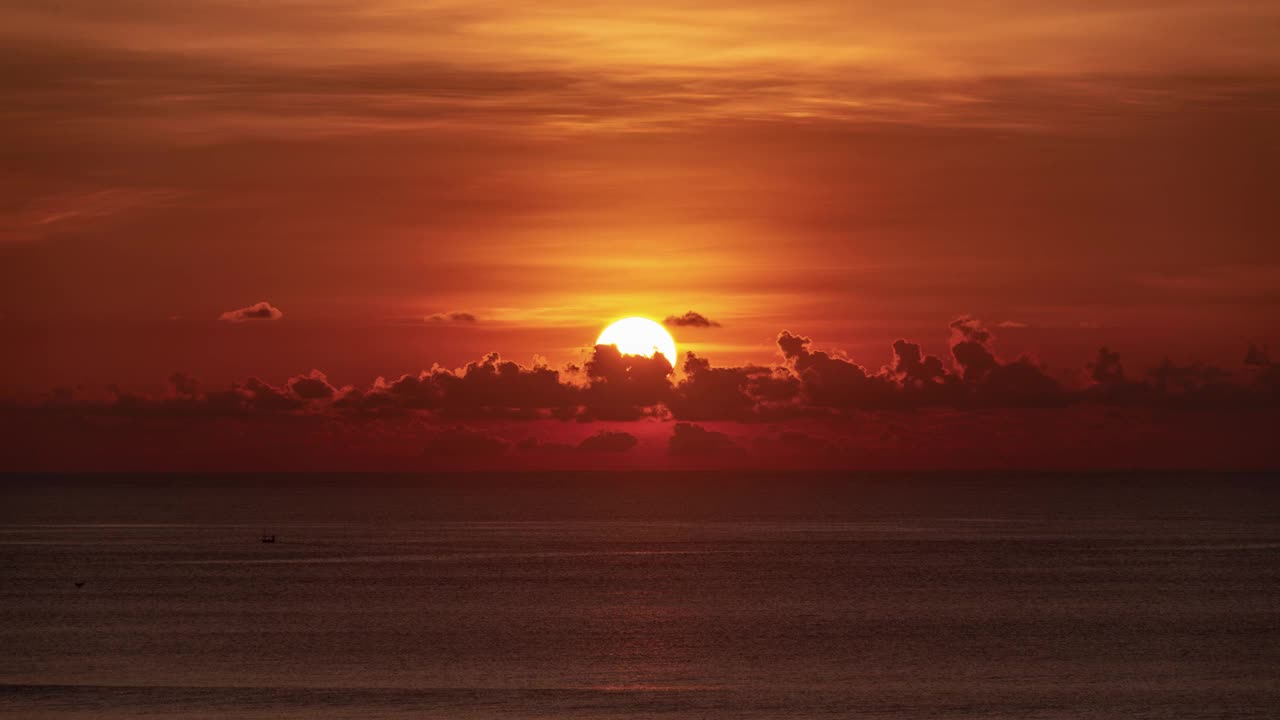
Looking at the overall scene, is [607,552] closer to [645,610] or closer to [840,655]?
[645,610]

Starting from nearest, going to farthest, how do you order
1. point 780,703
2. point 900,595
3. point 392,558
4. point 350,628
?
point 780,703
point 350,628
point 900,595
point 392,558

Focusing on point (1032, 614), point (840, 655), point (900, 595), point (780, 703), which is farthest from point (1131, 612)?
point (780, 703)

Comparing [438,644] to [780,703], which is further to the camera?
[438,644]

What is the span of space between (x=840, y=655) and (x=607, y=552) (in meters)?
81.0

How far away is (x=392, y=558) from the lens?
152125 millimetres

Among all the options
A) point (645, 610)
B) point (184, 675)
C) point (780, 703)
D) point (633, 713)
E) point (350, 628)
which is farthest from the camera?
point (645, 610)

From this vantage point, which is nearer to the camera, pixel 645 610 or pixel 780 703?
pixel 780 703

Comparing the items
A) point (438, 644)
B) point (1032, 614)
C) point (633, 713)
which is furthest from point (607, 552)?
point (633, 713)

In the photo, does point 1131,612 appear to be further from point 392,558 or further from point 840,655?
point 392,558

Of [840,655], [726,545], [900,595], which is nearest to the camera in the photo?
[840,655]

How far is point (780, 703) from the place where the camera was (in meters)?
65.7

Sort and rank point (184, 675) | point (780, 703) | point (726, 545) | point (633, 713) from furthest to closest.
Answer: point (726, 545), point (184, 675), point (780, 703), point (633, 713)

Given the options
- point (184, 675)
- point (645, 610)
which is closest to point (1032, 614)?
point (645, 610)

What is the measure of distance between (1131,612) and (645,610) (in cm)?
3148
